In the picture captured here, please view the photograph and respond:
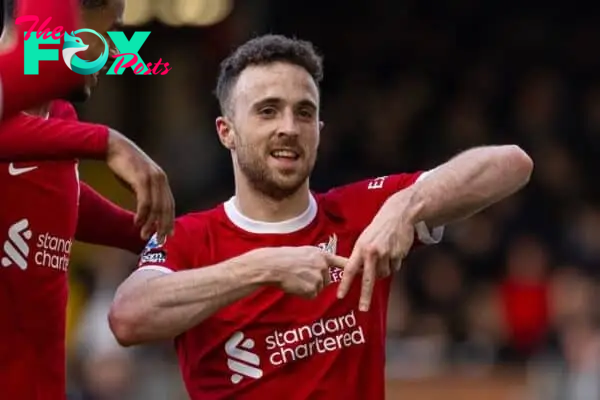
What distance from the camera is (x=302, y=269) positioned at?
4895 millimetres

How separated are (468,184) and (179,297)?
0.99 m

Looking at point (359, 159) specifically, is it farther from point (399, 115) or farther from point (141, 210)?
point (141, 210)

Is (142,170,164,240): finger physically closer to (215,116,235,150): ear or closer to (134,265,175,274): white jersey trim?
(134,265,175,274): white jersey trim

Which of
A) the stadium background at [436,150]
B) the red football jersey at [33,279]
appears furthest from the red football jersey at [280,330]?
the stadium background at [436,150]

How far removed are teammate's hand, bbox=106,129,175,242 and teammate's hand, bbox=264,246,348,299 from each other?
1.51 feet

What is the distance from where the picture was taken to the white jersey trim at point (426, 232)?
538cm

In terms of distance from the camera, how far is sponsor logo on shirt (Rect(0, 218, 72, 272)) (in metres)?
5.11

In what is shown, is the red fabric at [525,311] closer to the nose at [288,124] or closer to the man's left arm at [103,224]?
the man's left arm at [103,224]

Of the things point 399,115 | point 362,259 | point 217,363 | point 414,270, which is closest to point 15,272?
point 217,363

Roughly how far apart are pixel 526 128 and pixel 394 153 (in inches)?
43.2

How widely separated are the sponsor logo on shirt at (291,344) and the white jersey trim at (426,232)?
365 mm

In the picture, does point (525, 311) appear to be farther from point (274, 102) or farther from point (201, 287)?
point (201, 287)

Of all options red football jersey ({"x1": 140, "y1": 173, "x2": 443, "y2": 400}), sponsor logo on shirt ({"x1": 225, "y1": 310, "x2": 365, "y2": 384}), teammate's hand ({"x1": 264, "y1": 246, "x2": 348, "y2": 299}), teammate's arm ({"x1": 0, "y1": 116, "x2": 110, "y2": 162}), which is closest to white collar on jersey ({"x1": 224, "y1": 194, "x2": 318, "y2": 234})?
red football jersey ({"x1": 140, "y1": 173, "x2": 443, "y2": 400})

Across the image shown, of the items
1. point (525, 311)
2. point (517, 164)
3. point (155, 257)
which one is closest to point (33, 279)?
point (155, 257)
